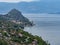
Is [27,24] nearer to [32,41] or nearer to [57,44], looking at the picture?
[57,44]

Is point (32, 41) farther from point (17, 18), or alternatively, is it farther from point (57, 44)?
point (17, 18)

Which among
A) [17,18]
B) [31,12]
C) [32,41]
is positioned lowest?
[31,12]

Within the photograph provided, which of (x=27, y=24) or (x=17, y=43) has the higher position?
(x=17, y=43)

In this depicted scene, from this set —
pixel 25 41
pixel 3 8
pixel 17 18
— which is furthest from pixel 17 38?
pixel 3 8

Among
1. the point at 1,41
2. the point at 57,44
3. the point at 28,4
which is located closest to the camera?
the point at 1,41

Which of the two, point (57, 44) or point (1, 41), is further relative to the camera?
point (57, 44)

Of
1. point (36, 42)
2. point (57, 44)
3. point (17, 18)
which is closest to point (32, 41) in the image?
point (36, 42)

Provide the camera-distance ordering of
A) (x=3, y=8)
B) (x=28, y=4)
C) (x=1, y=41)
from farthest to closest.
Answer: (x=28, y=4)
(x=3, y=8)
(x=1, y=41)

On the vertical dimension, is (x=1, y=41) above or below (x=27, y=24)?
above

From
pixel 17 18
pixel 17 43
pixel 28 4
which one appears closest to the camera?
pixel 17 43
